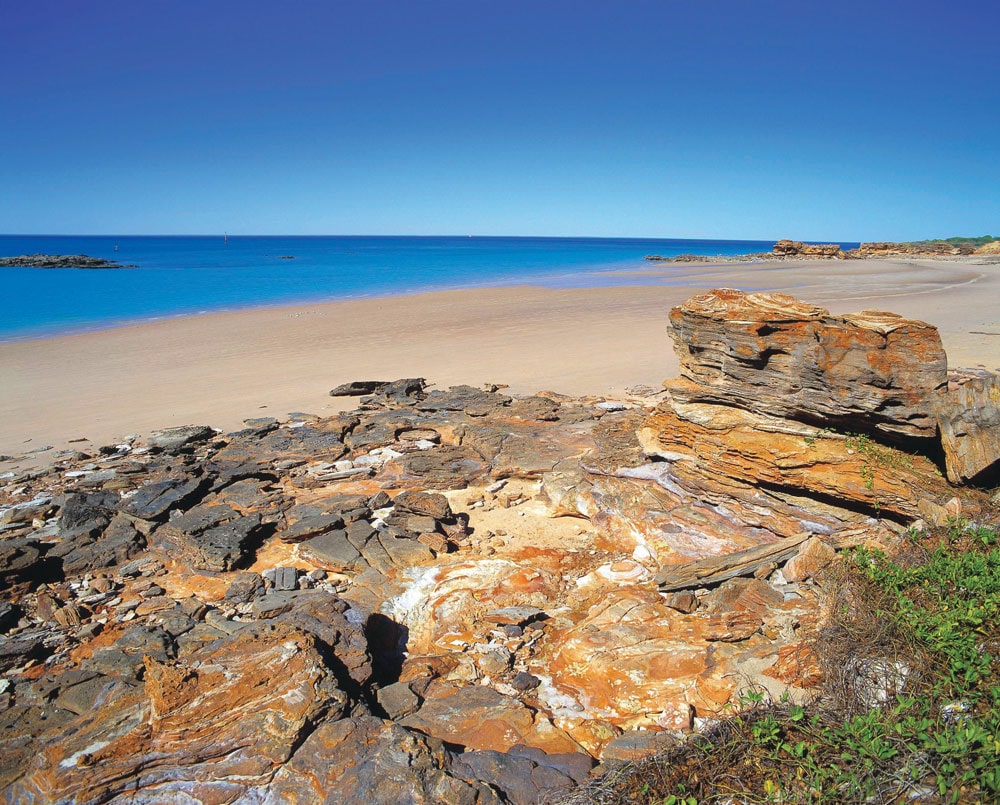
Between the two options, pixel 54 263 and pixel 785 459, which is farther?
pixel 54 263

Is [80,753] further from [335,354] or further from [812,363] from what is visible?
[335,354]

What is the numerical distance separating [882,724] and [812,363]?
4.04m

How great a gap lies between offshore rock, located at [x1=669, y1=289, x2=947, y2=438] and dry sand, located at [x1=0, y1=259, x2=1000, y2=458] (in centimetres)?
579

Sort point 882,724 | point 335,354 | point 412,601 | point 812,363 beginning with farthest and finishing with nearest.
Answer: point 335,354 → point 812,363 → point 412,601 → point 882,724

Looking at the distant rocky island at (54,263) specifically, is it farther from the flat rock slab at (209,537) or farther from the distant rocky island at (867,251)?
the flat rock slab at (209,537)

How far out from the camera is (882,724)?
3160 millimetres

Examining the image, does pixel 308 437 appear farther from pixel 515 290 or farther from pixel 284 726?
pixel 515 290

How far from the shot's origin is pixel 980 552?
4.59m

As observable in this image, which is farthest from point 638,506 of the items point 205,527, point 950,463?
point 205,527

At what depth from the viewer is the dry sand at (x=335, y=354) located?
1309cm

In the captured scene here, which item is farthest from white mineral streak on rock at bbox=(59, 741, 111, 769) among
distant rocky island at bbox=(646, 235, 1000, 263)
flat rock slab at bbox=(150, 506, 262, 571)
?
distant rocky island at bbox=(646, 235, 1000, 263)

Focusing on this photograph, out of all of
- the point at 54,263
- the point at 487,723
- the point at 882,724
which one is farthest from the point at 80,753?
the point at 54,263

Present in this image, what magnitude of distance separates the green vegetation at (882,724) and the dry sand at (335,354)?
9.11 m

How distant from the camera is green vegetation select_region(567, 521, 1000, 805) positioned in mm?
2844
